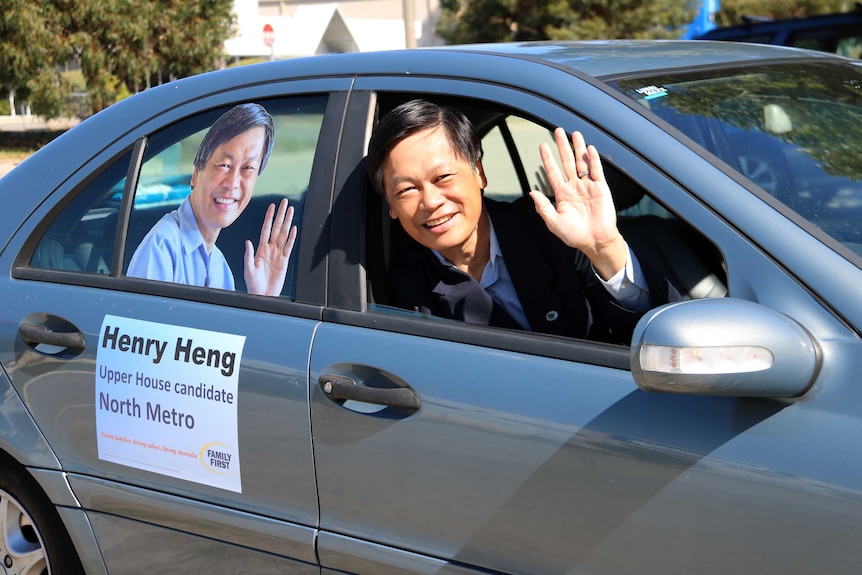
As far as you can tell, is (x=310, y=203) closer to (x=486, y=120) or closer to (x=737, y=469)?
(x=486, y=120)

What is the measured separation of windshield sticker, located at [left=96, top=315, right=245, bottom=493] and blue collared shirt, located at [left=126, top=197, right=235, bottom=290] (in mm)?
146

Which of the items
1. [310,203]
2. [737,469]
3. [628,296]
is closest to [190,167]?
[310,203]

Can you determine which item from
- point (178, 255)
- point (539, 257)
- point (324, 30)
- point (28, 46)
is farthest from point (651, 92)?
point (324, 30)

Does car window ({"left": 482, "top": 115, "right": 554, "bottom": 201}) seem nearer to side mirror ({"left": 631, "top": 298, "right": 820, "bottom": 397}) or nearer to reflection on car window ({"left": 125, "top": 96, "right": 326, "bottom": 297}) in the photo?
reflection on car window ({"left": 125, "top": 96, "right": 326, "bottom": 297})

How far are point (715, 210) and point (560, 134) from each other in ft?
1.20

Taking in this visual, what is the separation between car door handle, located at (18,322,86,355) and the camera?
2637 millimetres

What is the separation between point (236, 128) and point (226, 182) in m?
0.14

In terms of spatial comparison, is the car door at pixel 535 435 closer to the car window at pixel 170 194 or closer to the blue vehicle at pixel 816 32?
the car window at pixel 170 194

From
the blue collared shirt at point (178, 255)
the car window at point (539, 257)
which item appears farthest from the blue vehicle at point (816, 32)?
the blue collared shirt at point (178, 255)

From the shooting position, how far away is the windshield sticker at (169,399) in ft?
8.01

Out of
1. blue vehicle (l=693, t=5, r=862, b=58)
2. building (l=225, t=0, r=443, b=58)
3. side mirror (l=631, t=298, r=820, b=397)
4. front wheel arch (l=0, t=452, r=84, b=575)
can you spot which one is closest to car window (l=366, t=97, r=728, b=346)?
side mirror (l=631, t=298, r=820, b=397)

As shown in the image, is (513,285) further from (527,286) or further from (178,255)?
(178,255)

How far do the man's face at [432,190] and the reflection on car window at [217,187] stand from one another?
0.70 ft

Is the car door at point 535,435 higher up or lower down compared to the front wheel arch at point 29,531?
higher up
